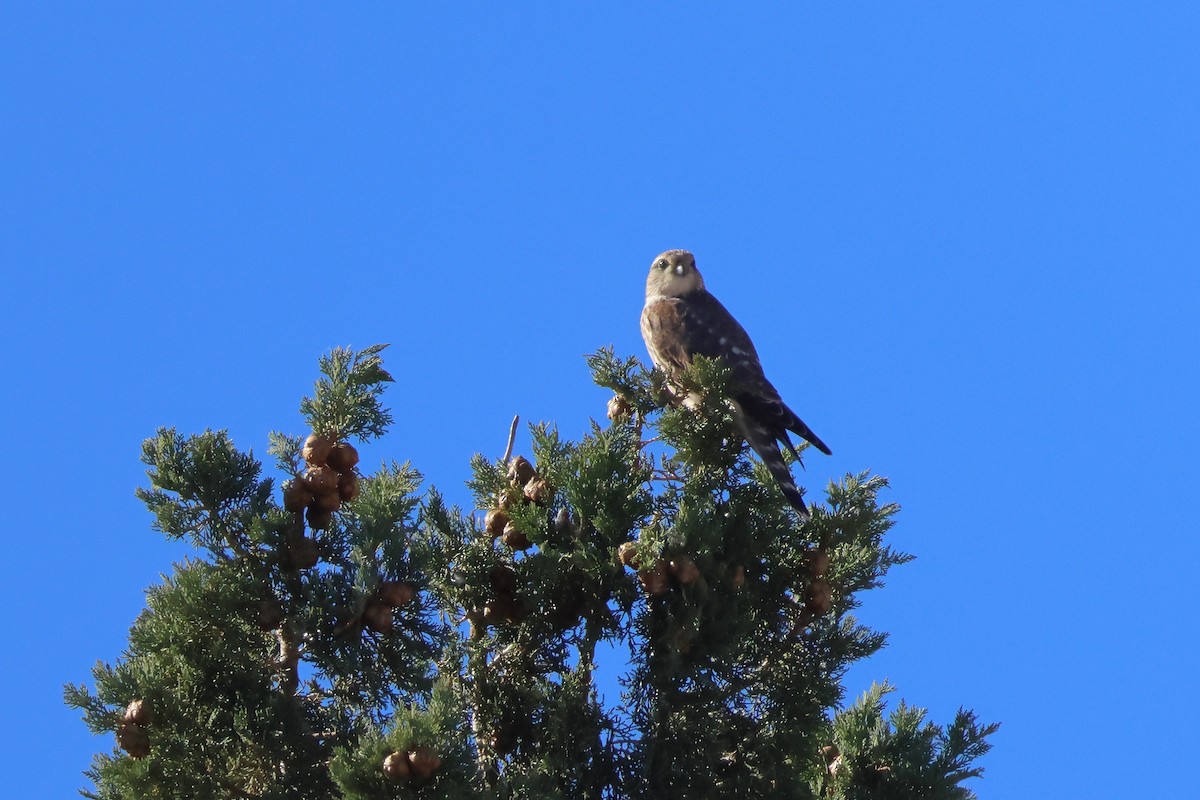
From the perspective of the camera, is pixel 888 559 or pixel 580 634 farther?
pixel 888 559

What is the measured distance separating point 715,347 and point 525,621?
2.68 meters

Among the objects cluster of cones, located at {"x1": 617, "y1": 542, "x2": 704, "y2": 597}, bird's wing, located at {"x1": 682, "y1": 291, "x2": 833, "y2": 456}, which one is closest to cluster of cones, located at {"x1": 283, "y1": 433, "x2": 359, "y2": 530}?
cluster of cones, located at {"x1": 617, "y1": 542, "x2": 704, "y2": 597}

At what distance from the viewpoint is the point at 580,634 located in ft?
12.1

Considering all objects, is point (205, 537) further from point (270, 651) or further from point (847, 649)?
point (847, 649)

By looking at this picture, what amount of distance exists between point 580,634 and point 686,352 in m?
2.69

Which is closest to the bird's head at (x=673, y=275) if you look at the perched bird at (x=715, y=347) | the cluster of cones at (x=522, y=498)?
the perched bird at (x=715, y=347)

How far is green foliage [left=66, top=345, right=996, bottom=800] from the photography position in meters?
3.37

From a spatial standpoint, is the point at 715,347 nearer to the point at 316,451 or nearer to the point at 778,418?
the point at 778,418

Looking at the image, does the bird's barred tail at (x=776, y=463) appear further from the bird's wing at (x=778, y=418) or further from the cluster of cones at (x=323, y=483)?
the cluster of cones at (x=323, y=483)

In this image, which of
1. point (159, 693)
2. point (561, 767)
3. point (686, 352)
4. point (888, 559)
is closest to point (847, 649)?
point (888, 559)

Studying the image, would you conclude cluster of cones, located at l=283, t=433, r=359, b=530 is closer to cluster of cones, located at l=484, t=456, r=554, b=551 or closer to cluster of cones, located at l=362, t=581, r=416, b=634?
cluster of cones, located at l=362, t=581, r=416, b=634

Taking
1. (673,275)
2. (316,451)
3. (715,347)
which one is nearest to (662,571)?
(316,451)

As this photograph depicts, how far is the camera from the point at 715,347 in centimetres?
611

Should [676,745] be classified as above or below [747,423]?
below
